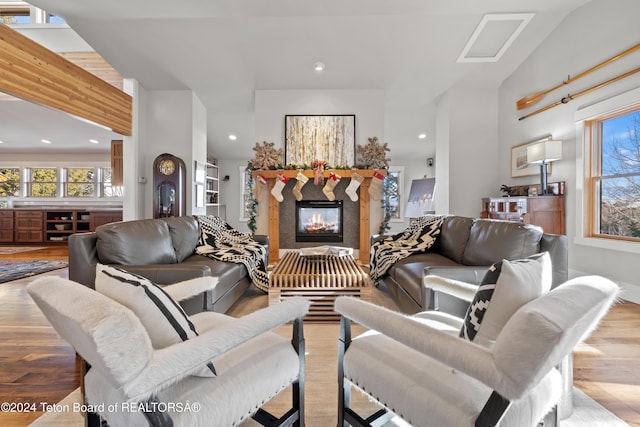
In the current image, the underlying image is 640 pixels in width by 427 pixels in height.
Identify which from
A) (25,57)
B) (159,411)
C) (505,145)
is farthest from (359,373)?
(505,145)

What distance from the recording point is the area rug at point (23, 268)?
3.78 metres

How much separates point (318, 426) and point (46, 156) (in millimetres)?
9372

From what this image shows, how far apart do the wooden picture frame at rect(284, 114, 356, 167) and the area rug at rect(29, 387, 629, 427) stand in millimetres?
4116

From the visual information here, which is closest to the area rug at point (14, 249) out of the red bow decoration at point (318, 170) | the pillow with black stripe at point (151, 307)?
the red bow decoration at point (318, 170)

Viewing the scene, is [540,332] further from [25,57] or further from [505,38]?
[25,57]

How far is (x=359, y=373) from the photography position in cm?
104

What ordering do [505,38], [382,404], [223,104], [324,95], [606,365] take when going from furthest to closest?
[223,104]
[324,95]
[505,38]
[606,365]
[382,404]

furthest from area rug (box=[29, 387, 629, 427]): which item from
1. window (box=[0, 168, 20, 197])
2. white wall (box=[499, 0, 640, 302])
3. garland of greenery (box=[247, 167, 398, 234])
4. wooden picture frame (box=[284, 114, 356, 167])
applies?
window (box=[0, 168, 20, 197])

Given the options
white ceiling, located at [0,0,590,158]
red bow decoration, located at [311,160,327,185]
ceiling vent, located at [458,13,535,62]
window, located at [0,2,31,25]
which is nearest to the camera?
white ceiling, located at [0,0,590,158]

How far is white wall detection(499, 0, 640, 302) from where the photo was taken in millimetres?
3047

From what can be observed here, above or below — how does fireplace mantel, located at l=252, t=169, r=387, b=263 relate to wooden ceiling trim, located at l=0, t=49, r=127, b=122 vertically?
below

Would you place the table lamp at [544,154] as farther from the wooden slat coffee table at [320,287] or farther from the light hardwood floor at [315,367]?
the wooden slat coffee table at [320,287]

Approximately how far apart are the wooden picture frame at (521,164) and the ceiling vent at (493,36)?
1349 mm

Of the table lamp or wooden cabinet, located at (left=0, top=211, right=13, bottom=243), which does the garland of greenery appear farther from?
wooden cabinet, located at (left=0, top=211, right=13, bottom=243)
